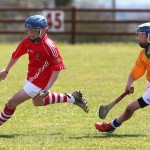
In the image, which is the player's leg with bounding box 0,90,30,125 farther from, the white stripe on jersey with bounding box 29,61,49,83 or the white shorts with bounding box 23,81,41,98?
the white stripe on jersey with bounding box 29,61,49,83

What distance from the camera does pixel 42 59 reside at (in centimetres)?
744

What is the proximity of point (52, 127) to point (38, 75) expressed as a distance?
75 centimetres

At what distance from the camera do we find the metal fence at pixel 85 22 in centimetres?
2450

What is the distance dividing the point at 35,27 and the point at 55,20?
17.4 m

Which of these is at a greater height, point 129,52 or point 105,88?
point 105,88

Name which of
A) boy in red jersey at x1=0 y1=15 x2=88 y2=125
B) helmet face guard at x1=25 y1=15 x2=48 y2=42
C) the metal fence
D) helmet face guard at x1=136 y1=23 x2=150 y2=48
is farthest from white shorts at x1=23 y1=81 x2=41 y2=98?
the metal fence

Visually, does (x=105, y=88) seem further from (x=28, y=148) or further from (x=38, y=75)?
(x=28, y=148)

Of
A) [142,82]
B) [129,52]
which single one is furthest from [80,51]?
[142,82]

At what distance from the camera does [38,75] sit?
24.4 feet

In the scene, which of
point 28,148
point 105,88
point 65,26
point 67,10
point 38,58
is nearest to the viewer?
point 28,148

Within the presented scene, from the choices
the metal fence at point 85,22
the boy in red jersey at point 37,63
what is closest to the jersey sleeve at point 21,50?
the boy in red jersey at point 37,63

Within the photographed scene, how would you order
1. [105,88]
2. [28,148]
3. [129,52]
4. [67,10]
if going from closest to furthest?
1. [28,148]
2. [105,88]
3. [129,52]
4. [67,10]

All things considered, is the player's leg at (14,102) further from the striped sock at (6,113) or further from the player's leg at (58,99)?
the player's leg at (58,99)

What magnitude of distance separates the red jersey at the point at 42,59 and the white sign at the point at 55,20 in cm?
1702
